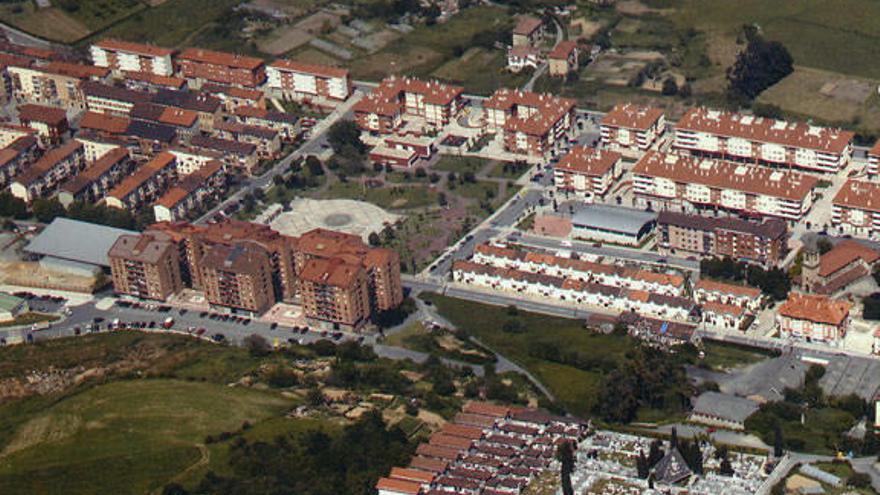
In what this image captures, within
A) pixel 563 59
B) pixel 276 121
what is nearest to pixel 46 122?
pixel 276 121

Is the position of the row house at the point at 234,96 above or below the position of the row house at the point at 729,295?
below

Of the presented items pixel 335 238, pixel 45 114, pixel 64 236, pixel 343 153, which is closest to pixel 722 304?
pixel 335 238

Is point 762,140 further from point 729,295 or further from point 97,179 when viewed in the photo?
point 97,179

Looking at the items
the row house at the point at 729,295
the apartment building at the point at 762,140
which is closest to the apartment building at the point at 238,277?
the row house at the point at 729,295

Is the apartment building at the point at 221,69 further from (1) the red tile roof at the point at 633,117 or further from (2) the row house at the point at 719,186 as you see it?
(2) the row house at the point at 719,186

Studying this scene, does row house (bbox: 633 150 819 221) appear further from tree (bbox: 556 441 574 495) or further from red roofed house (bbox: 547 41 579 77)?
tree (bbox: 556 441 574 495)

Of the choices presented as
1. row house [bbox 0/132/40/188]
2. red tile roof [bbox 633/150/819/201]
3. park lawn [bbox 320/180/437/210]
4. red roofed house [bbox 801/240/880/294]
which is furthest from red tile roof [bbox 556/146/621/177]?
row house [bbox 0/132/40/188]
